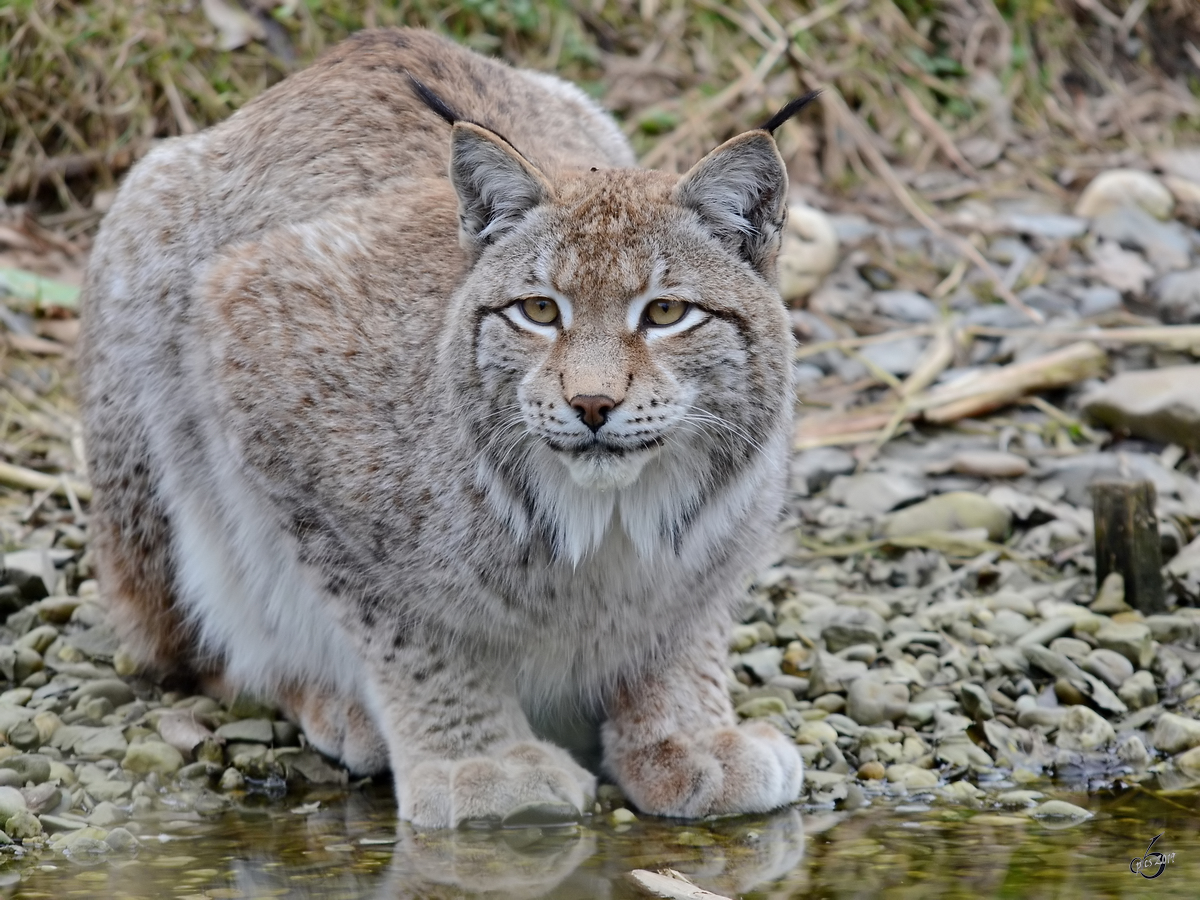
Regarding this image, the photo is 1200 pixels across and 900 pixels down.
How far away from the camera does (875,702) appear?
189 inches

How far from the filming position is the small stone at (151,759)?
4473 mm

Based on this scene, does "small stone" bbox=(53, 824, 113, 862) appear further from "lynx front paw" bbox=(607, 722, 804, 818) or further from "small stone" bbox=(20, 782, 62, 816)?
"lynx front paw" bbox=(607, 722, 804, 818)

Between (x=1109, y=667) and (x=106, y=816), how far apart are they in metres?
2.98

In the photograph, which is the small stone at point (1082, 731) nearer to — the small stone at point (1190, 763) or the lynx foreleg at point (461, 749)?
the small stone at point (1190, 763)

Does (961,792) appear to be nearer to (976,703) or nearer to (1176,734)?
Result: (976,703)

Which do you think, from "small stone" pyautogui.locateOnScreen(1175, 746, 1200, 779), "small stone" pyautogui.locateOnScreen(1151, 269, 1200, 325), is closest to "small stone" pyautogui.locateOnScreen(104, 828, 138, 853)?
"small stone" pyautogui.locateOnScreen(1175, 746, 1200, 779)

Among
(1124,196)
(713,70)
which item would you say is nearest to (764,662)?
(1124,196)

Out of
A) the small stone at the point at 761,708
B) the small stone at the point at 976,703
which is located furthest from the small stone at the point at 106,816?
the small stone at the point at 976,703

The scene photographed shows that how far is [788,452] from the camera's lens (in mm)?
4730

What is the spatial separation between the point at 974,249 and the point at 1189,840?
4968 millimetres

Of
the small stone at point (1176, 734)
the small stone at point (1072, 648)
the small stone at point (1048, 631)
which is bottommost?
the small stone at point (1176, 734)

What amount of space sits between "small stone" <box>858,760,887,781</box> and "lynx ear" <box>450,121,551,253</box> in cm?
178

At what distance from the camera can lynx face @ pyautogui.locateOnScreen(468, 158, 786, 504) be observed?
3.76 m

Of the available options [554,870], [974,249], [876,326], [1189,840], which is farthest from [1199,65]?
[554,870]
